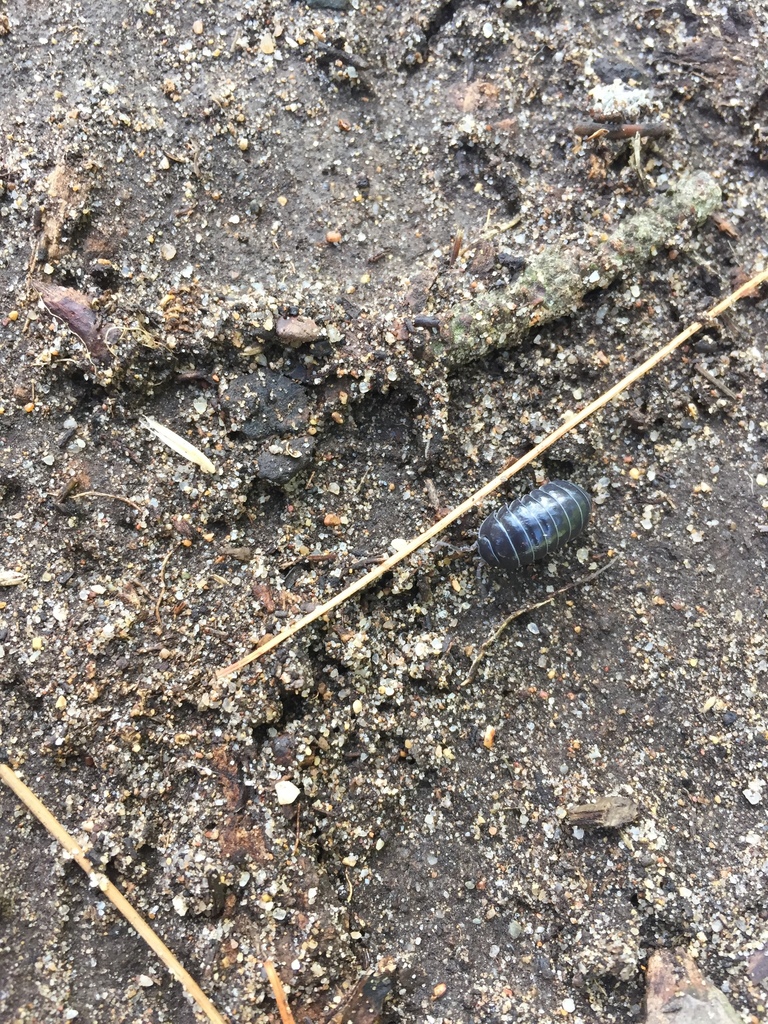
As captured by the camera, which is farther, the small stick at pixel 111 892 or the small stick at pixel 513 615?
the small stick at pixel 513 615

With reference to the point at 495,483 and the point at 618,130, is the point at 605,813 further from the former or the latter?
the point at 618,130

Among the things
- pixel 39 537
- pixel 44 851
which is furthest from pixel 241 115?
pixel 44 851

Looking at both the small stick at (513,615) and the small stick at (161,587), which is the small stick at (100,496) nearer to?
the small stick at (161,587)

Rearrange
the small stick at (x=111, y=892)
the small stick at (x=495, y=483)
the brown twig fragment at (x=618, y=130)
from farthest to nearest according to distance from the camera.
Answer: the brown twig fragment at (x=618, y=130) → the small stick at (x=495, y=483) → the small stick at (x=111, y=892)

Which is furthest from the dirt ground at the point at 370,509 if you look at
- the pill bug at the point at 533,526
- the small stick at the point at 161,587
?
the pill bug at the point at 533,526

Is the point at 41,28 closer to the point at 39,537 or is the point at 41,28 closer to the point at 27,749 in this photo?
the point at 39,537
